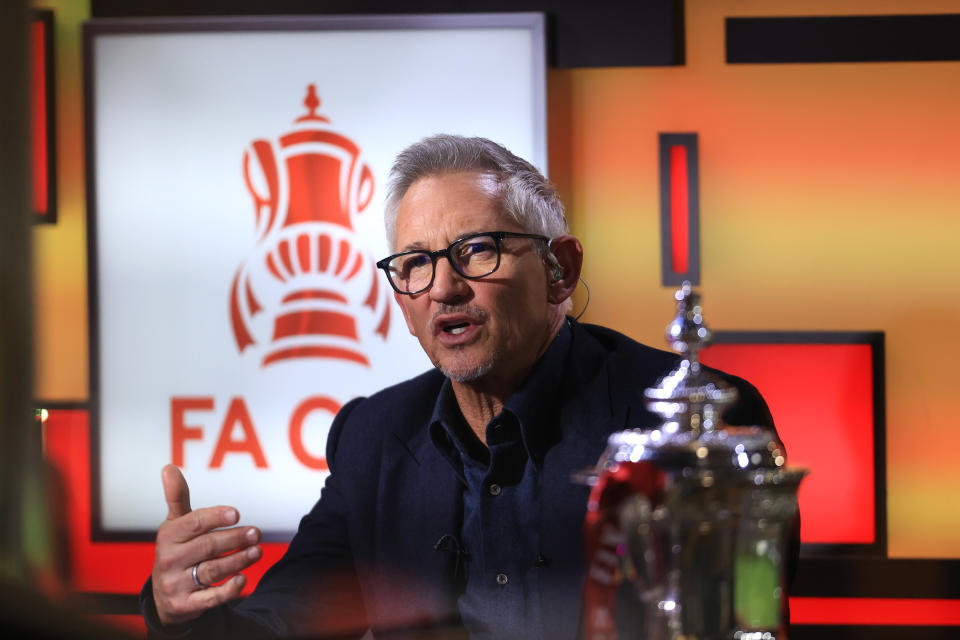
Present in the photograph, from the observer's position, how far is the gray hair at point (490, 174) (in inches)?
69.3

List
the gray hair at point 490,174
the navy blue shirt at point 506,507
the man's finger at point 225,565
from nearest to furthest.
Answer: the man's finger at point 225,565 → the navy blue shirt at point 506,507 → the gray hair at point 490,174

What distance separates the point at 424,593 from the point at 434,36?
1.43m

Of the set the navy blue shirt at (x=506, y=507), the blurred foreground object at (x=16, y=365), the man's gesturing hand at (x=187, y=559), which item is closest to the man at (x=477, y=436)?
the navy blue shirt at (x=506, y=507)

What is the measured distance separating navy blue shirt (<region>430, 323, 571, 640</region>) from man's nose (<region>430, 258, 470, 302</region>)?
0.22m

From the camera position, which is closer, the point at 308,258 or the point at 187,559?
the point at 187,559

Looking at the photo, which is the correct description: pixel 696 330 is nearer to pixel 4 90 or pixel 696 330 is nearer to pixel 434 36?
pixel 4 90

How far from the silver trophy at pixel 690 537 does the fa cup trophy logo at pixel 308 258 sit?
1.82 metres

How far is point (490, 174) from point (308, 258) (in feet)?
2.96

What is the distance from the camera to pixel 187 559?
4.49ft

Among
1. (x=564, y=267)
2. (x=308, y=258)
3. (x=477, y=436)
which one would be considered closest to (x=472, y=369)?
(x=477, y=436)

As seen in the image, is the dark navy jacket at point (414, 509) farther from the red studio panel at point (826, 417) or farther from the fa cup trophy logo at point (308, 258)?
the red studio panel at point (826, 417)

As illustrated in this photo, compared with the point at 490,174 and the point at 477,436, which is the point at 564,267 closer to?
the point at 490,174

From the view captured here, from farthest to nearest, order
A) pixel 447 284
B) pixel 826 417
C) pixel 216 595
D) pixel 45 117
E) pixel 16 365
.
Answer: pixel 45 117, pixel 826 417, pixel 447 284, pixel 216 595, pixel 16 365

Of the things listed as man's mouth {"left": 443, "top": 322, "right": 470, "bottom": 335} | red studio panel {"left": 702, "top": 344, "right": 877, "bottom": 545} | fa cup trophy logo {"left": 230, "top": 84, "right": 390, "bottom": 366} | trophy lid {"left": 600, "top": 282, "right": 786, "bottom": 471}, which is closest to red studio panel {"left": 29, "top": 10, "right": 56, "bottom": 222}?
fa cup trophy logo {"left": 230, "top": 84, "right": 390, "bottom": 366}
